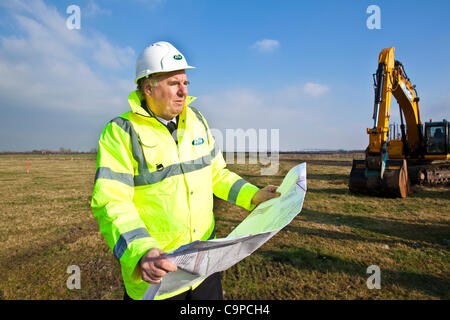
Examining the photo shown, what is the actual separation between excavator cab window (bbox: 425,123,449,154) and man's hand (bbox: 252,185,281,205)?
12741 millimetres

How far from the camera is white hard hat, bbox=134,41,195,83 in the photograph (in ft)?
5.17

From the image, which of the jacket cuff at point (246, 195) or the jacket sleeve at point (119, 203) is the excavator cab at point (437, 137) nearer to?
the jacket cuff at point (246, 195)

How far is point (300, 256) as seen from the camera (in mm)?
4348

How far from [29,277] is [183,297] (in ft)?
12.2

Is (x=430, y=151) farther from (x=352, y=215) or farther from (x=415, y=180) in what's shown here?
(x=352, y=215)

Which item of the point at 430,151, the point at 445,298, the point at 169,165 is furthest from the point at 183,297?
the point at 430,151

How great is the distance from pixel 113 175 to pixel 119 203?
163mm

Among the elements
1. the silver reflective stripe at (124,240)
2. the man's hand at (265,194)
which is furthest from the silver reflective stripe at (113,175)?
the man's hand at (265,194)

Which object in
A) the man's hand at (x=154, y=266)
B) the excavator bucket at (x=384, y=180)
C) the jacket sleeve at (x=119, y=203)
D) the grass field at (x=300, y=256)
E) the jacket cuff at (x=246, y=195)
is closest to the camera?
the man's hand at (x=154, y=266)

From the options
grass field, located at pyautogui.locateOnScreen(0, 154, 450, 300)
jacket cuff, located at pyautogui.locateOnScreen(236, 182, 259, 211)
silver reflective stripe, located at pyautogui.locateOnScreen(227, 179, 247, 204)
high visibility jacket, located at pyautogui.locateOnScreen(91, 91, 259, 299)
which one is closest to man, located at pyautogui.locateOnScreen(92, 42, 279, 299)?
high visibility jacket, located at pyautogui.locateOnScreen(91, 91, 259, 299)

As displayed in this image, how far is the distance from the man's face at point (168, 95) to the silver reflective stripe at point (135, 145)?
0.76 ft

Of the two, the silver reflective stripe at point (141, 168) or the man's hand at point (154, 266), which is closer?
the man's hand at point (154, 266)

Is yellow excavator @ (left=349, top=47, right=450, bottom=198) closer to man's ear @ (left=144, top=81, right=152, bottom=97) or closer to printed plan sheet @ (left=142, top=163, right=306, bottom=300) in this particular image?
printed plan sheet @ (left=142, top=163, right=306, bottom=300)

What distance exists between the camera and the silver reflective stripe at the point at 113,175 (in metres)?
1.35
